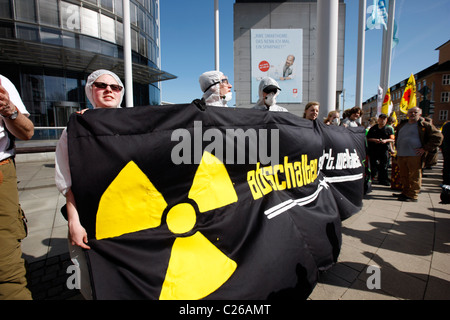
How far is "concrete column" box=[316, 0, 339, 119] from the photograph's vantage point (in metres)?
5.28

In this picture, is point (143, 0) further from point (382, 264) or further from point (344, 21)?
point (382, 264)

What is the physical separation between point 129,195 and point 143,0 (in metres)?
25.2

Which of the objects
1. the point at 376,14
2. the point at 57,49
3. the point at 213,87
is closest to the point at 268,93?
the point at 213,87

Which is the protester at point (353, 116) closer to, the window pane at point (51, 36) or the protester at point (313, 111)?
the protester at point (313, 111)

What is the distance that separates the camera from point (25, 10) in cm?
1462

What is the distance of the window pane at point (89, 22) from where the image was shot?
647 inches

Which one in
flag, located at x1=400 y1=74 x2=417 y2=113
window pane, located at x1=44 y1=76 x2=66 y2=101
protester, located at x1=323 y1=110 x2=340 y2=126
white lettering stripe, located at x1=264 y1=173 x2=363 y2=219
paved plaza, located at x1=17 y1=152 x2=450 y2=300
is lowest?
paved plaza, located at x1=17 y1=152 x2=450 y2=300

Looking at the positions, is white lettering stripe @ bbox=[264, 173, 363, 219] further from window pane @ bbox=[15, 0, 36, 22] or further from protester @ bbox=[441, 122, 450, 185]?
window pane @ bbox=[15, 0, 36, 22]


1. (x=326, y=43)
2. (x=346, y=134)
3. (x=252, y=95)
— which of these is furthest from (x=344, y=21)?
(x=346, y=134)

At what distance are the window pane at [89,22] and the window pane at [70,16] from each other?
0.31m

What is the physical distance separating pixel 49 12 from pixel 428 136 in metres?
21.7

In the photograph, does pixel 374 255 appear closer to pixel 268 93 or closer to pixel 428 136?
pixel 268 93

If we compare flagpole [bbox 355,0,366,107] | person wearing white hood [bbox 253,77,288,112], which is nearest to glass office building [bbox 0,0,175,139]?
flagpole [bbox 355,0,366,107]

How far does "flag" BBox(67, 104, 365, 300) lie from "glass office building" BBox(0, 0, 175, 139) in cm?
1536
